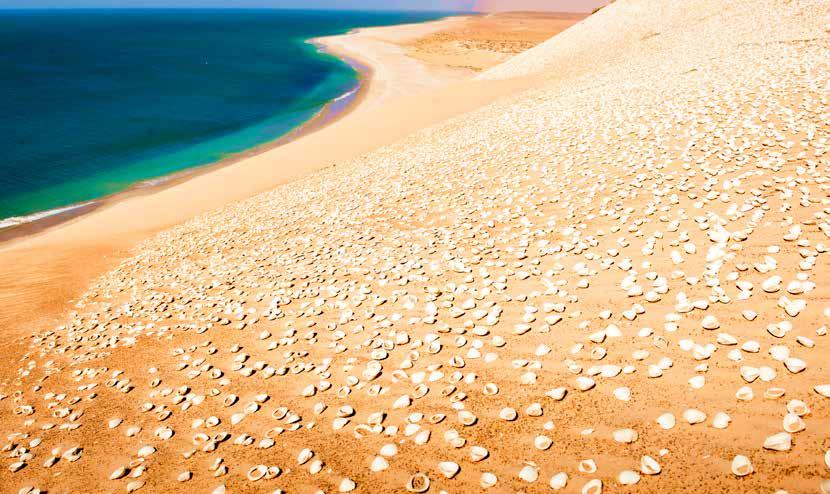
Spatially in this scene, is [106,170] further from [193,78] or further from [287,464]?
[193,78]

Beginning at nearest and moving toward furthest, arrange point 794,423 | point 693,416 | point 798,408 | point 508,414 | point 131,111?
1. point 794,423
2. point 798,408
3. point 693,416
4. point 508,414
5. point 131,111

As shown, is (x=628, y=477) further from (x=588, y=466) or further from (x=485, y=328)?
(x=485, y=328)

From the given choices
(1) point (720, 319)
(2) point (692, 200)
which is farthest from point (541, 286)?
(2) point (692, 200)

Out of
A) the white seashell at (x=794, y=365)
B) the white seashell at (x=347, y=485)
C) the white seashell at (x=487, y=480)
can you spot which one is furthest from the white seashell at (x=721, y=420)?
the white seashell at (x=347, y=485)

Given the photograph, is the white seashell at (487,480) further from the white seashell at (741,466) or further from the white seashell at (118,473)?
the white seashell at (118,473)

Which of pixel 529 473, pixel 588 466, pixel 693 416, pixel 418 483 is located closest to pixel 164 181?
pixel 418 483

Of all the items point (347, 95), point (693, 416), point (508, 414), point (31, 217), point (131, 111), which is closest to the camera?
point (693, 416)
